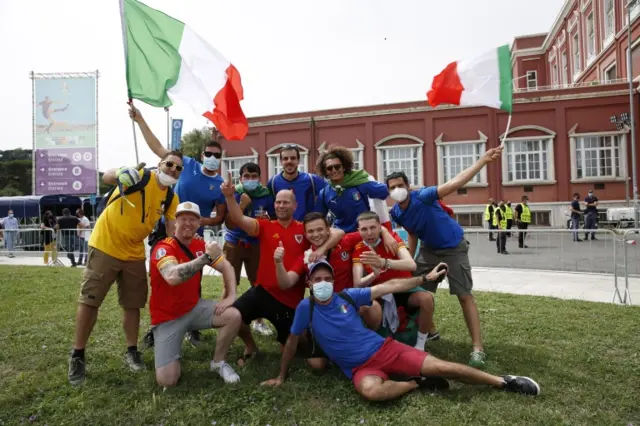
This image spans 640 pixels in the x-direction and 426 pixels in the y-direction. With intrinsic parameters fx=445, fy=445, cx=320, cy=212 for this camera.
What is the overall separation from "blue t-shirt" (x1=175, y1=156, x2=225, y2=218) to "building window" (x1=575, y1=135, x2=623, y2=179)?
92.6 feet

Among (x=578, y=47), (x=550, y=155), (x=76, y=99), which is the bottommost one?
(x=550, y=155)

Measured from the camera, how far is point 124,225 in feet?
15.1

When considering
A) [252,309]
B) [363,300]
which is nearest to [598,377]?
[363,300]

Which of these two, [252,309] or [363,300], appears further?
[252,309]

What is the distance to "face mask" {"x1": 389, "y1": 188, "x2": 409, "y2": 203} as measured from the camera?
4977mm

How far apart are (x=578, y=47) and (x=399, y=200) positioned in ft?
Answer: 131

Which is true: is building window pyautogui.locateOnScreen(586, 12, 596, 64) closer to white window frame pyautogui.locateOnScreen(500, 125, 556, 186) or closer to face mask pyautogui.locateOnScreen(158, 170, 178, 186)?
white window frame pyautogui.locateOnScreen(500, 125, 556, 186)

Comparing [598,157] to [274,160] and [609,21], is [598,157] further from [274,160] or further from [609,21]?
[274,160]

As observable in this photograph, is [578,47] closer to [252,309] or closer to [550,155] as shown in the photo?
[550,155]

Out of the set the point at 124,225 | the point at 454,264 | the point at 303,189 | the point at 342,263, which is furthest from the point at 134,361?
the point at 454,264

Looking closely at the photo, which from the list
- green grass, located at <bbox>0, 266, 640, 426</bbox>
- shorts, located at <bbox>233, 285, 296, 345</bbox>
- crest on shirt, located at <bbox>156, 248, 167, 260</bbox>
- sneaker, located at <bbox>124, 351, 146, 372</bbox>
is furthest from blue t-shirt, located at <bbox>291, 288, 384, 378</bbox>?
sneaker, located at <bbox>124, 351, 146, 372</bbox>

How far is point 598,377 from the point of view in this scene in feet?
14.5

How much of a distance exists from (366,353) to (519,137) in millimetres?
28064

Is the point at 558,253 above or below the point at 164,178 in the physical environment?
below
